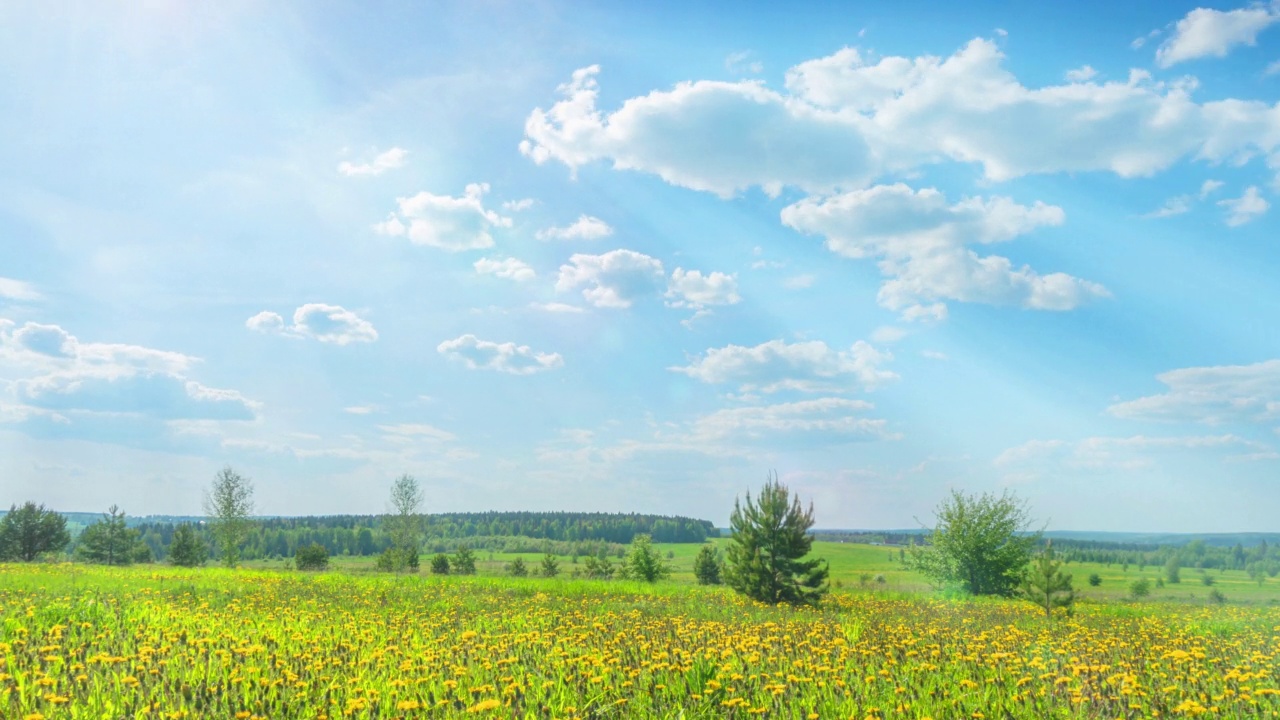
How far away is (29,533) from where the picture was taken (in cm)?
6425

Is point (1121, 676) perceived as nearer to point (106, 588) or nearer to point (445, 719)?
point (445, 719)

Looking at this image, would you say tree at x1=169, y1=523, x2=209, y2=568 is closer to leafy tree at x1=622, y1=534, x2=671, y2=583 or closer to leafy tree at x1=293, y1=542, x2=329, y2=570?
leafy tree at x1=293, y1=542, x2=329, y2=570

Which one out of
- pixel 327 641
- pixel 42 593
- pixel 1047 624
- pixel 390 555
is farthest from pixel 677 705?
pixel 390 555

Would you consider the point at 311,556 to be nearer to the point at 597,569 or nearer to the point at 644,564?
the point at 597,569

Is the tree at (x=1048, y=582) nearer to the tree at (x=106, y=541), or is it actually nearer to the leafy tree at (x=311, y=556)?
the leafy tree at (x=311, y=556)

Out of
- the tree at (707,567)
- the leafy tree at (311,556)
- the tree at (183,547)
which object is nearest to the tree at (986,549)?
the tree at (707,567)

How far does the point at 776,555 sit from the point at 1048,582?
8.62 m

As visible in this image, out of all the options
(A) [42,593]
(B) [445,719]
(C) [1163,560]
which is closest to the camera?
(B) [445,719]

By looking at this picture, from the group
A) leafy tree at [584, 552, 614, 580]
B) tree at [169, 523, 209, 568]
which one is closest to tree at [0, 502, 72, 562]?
tree at [169, 523, 209, 568]

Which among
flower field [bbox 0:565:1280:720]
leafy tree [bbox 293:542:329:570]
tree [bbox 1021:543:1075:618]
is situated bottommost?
leafy tree [bbox 293:542:329:570]

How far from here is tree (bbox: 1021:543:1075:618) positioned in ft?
74.6

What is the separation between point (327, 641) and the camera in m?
9.66

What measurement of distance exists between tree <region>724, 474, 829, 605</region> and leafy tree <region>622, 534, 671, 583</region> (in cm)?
2264

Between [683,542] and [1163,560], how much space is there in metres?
124
